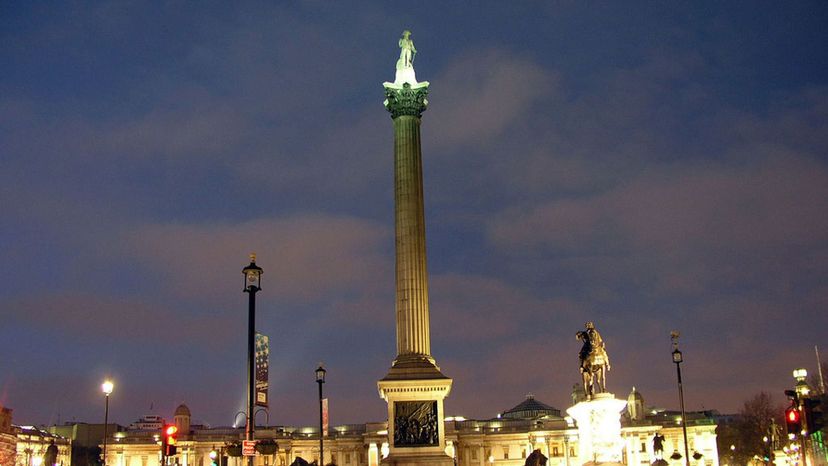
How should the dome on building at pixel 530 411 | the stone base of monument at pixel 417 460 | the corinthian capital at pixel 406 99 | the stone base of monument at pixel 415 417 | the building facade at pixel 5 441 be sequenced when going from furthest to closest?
the dome on building at pixel 530 411 < the corinthian capital at pixel 406 99 < the building facade at pixel 5 441 < the stone base of monument at pixel 415 417 < the stone base of monument at pixel 417 460

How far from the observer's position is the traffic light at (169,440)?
1118 inches

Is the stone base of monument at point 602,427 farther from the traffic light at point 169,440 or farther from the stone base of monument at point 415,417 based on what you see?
the stone base of monument at point 415,417

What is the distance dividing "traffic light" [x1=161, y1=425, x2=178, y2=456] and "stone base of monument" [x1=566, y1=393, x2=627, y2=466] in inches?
504

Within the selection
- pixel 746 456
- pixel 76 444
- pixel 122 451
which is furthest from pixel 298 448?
pixel 746 456

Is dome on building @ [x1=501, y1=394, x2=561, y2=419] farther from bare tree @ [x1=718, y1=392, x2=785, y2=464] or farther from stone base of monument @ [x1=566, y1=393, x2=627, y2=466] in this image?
stone base of monument @ [x1=566, y1=393, x2=627, y2=466]

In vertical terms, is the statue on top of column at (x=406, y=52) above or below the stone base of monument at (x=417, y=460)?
above

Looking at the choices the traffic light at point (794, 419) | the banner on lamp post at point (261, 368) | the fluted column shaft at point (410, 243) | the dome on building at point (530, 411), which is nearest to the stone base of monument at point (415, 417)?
the fluted column shaft at point (410, 243)

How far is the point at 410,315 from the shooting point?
56125mm

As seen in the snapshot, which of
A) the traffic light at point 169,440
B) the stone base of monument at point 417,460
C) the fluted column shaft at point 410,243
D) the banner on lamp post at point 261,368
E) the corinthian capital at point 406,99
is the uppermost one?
the corinthian capital at point 406,99

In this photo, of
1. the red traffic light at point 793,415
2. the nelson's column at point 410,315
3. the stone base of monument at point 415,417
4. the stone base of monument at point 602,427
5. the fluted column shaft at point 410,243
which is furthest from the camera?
the fluted column shaft at point 410,243

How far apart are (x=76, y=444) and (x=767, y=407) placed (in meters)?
101

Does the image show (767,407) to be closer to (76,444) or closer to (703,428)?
Answer: (703,428)

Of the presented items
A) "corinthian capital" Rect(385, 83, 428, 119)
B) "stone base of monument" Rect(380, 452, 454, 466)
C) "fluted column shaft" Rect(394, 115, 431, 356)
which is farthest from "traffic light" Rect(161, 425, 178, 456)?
"corinthian capital" Rect(385, 83, 428, 119)

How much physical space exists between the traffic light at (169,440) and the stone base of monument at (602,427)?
12.8 metres
